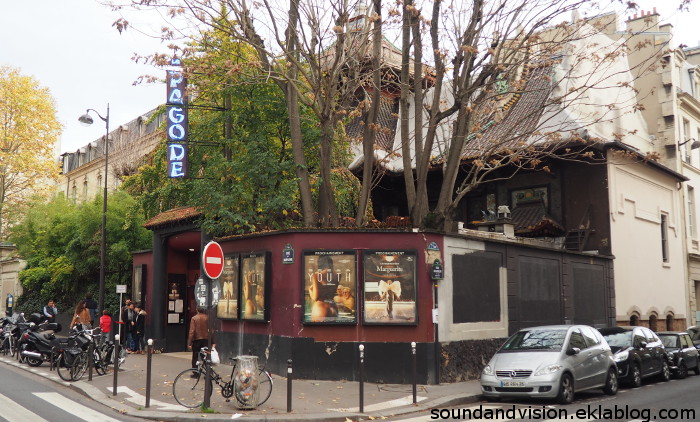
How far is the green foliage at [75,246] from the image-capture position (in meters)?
29.0

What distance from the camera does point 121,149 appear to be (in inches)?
1531

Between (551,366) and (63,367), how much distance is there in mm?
11360

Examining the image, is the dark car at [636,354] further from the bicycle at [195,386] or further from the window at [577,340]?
the bicycle at [195,386]

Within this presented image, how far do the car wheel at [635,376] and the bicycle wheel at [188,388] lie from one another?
9.75m

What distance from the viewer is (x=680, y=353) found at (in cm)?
1758

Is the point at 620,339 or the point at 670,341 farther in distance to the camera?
the point at 670,341

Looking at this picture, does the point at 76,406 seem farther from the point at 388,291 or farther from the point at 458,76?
the point at 458,76

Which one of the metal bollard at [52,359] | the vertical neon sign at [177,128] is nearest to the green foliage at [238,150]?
the vertical neon sign at [177,128]

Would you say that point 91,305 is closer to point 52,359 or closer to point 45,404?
point 52,359

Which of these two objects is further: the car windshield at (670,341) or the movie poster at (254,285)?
the car windshield at (670,341)

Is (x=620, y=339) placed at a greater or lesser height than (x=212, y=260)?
lesser

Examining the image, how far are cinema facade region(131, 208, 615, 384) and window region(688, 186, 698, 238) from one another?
17.8 meters

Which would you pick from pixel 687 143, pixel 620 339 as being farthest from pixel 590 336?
pixel 687 143

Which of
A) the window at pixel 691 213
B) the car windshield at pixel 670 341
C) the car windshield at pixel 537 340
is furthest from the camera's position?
→ the window at pixel 691 213
